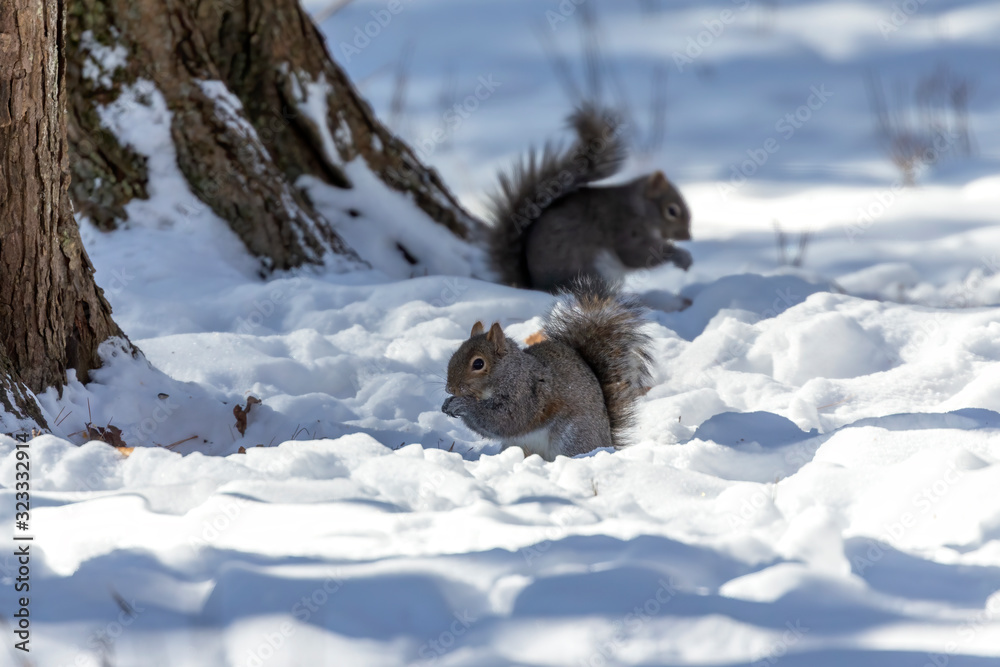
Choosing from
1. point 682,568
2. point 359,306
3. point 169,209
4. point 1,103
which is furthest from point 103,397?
point 682,568

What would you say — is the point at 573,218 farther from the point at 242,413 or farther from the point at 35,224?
the point at 35,224

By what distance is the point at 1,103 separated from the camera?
2330mm

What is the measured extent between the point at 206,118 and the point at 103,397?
1.80m

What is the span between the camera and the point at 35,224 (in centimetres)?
248

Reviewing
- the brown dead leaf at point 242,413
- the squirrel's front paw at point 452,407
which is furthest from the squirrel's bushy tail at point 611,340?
the brown dead leaf at point 242,413
